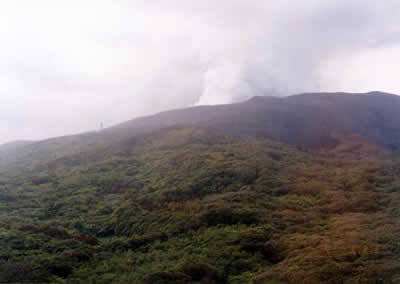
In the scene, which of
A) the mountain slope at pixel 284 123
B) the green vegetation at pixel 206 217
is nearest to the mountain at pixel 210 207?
the green vegetation at pixel 206 217

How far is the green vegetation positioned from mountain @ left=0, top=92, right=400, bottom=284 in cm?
7

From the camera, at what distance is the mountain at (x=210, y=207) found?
13.0m

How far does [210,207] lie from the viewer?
20875 millimetres


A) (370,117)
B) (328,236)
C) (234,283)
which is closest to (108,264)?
(234,283)

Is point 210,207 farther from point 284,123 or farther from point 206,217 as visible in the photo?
point 284,123

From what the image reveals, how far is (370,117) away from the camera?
5319 cm

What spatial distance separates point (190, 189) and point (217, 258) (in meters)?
11.4

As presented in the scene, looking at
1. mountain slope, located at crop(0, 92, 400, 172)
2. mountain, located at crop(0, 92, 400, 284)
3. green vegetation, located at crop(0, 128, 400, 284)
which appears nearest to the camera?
green vegetation, located at crop(0, 128, 400, 284)

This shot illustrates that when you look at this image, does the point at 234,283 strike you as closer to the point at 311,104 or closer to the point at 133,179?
the point at 133,179

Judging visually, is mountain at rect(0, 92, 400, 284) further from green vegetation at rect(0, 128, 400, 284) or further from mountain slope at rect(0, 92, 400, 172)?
mountain slope at rect(0, 92, 400, 172)

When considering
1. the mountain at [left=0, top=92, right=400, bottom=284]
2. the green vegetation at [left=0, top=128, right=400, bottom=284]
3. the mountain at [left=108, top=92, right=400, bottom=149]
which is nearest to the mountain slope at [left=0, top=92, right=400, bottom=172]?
the mountain at [left=108, top=92, right=400, bottom=149]

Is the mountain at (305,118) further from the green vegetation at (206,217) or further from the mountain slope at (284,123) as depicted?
the green vegetation at (206,217)

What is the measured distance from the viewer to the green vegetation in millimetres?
12805

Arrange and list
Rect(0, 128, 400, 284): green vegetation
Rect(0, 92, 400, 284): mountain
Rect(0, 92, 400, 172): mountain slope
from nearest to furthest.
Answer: Rect(0, 128, 400, 284): green vegetation
Rect(0, 92, 400, 284): mountain
Rect(0, 92, 400, 172): mountain slope
